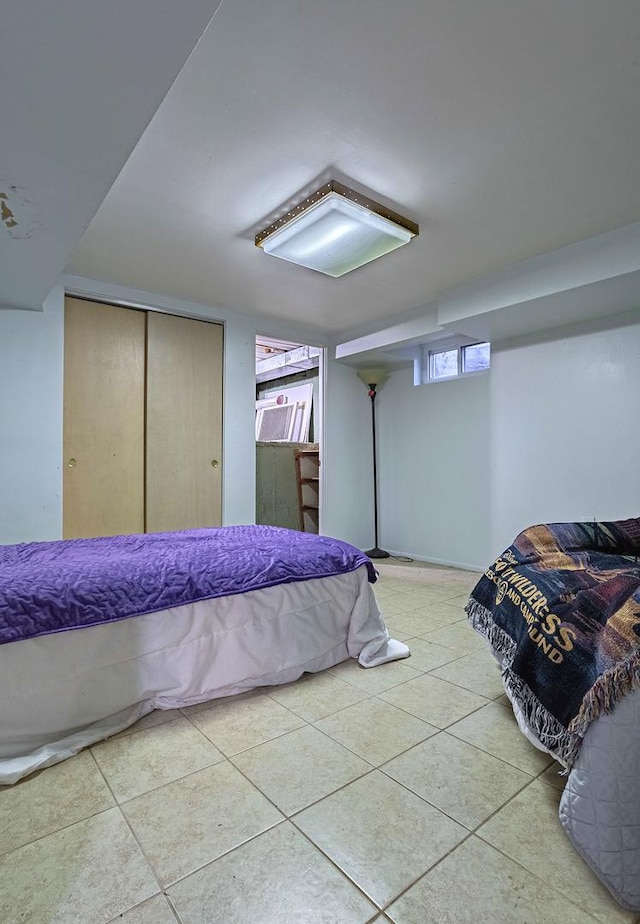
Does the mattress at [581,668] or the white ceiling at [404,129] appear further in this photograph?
the white ceiling at [404,129]

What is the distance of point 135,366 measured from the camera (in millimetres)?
3795

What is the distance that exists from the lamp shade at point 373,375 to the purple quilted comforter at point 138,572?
2.85 metres

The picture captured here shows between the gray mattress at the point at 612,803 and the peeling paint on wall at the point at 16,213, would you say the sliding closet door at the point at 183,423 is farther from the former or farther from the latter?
the gray mattress at the point at 612,803

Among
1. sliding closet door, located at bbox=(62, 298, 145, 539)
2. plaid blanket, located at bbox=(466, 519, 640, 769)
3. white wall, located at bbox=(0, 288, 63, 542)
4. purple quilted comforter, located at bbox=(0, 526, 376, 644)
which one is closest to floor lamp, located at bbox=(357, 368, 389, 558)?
sliding closet door, located at bbox=(62, 298, 145, 539)

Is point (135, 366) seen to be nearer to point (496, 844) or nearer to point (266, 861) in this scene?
point (266, 861)

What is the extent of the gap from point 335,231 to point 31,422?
2.40 metres

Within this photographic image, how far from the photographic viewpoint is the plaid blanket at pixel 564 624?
1.21m

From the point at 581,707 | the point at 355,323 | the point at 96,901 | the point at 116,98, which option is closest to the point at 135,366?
the point at 355,323

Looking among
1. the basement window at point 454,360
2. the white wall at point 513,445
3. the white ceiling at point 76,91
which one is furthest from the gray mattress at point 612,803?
the basement window at point 454,360

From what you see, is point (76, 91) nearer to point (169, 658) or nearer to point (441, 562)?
point (169, 658)

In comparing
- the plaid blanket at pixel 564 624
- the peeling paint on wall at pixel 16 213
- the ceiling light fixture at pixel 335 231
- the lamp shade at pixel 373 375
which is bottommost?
the plaid blanket at pixel 564 624

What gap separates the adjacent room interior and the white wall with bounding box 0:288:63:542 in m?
0.02

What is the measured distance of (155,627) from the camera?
1857 mm

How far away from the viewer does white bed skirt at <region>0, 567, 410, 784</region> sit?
161 centimetres
